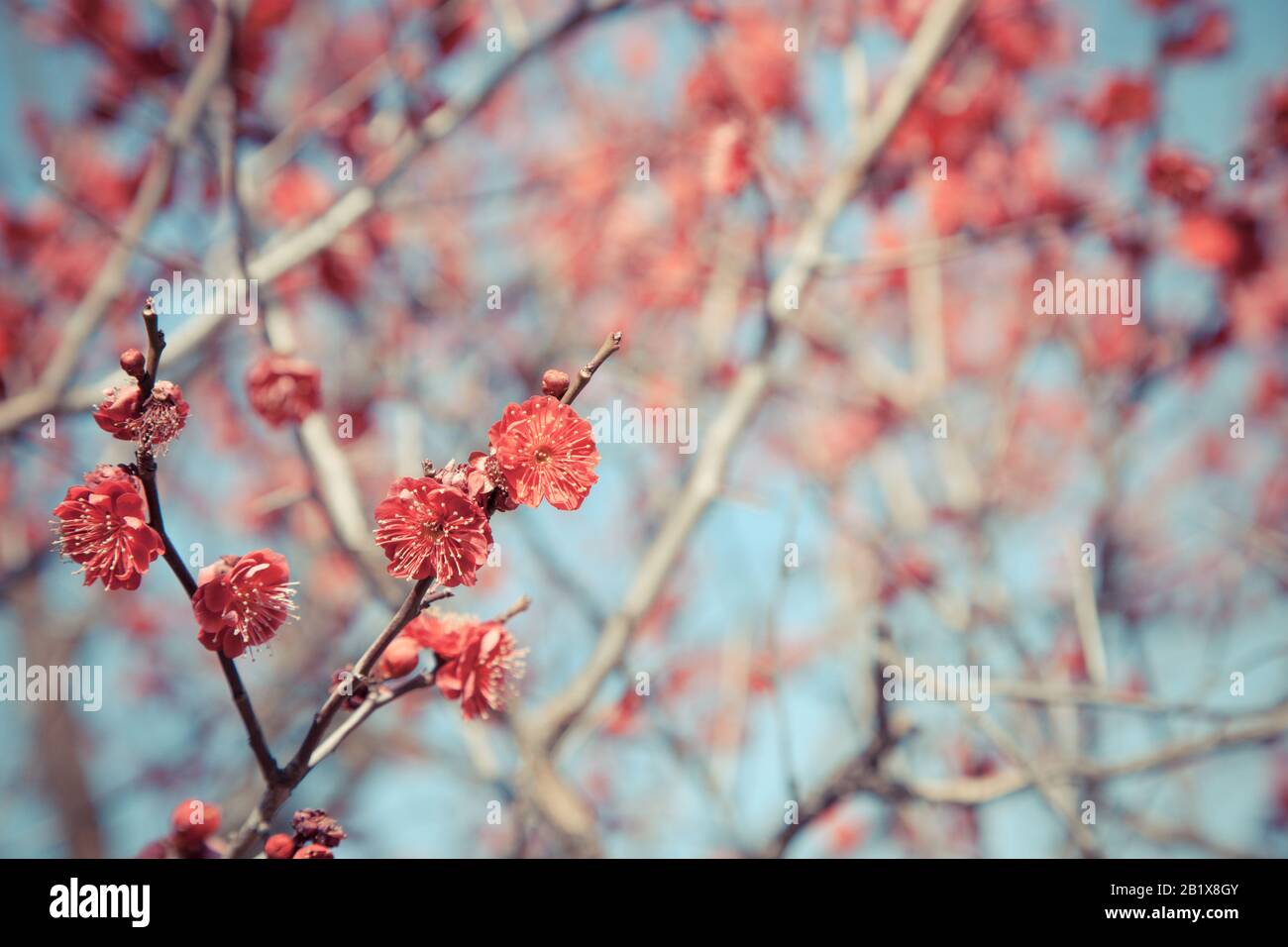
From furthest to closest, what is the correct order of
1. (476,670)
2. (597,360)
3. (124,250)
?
(124,250)
(476,670)
(597,360)

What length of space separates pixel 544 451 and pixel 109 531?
2.08 ft

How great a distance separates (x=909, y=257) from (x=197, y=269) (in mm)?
1759

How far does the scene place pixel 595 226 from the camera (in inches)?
179

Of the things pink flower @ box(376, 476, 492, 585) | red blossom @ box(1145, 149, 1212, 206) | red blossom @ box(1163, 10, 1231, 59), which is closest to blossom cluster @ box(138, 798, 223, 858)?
pink flower @ box(376, 476, 492, 585)

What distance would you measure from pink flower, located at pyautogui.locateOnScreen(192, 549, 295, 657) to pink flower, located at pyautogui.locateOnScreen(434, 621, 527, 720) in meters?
0.25

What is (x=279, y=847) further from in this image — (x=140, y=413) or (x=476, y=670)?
(x=140, y=413)

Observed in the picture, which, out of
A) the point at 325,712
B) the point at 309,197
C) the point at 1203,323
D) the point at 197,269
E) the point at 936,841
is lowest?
the point at 936,841

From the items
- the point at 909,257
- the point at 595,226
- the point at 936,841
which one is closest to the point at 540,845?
the point at 936,841

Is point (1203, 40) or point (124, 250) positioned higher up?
point (1203, 40)

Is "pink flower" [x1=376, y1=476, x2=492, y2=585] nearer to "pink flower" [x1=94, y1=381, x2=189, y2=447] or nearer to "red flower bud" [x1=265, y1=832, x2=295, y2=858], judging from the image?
"pink flower" [x1=94, y1=381, x2=189, y2=447]

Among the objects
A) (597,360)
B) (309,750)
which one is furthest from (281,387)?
(597,360)

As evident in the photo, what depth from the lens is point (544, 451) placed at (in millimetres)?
Answer: 1102

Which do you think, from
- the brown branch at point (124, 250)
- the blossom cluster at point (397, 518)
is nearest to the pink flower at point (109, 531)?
the blossom cluster at point (397, 518)
